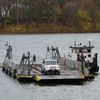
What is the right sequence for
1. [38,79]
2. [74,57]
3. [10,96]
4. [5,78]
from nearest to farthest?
[10,96] < [38,79] < [5,78] < [74,57]

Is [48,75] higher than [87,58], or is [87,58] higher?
[87,58]

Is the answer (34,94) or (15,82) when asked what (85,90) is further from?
(15,82)

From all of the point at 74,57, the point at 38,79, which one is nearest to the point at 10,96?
the point at 38,79

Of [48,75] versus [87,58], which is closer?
[48,75]

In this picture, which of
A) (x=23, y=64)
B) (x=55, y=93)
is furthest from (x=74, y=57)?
(x=55, y=93)

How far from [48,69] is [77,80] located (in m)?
3.92

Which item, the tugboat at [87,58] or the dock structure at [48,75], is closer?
the dock structure at [48,75]

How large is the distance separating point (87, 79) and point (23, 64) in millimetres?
10240

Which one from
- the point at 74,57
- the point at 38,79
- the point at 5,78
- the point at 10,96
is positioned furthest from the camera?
the point at 74,57

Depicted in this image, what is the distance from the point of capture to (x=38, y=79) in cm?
7275

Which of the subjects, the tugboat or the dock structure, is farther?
the tugboat

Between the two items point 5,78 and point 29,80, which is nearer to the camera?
point 29,80

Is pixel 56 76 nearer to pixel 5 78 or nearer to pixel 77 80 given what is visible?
pixel 77 80

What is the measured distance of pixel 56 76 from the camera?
74000mm
